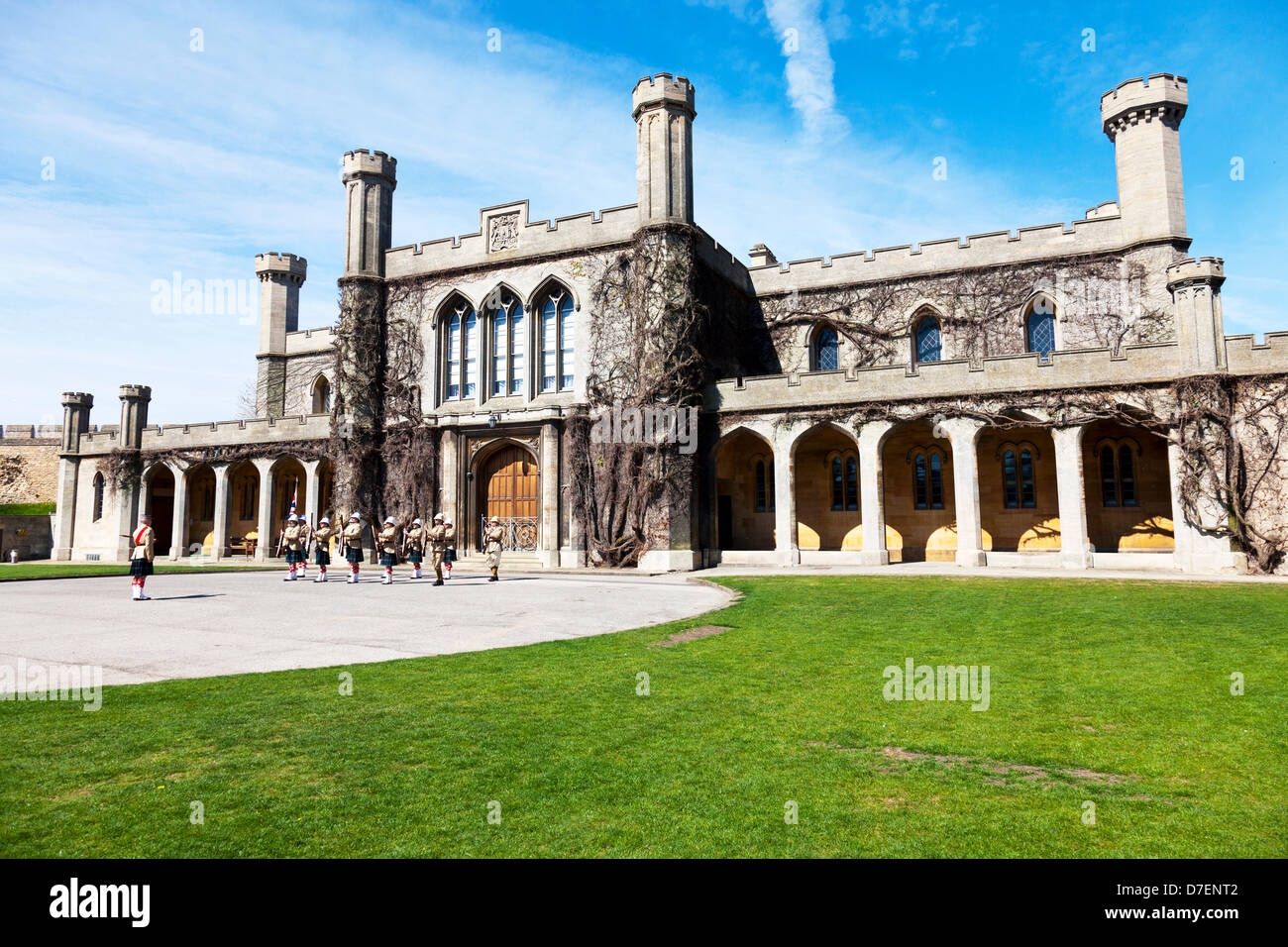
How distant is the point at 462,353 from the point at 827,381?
13495 mm

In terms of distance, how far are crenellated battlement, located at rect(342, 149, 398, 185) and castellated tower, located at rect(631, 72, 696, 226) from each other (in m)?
10.8

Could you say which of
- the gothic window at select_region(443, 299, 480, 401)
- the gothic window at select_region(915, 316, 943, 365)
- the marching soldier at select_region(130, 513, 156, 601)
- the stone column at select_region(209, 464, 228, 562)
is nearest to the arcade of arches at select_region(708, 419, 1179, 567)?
the gothic window at select_region(915, 316, 943, 365)

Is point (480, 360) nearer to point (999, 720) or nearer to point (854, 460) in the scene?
point (854, 460)

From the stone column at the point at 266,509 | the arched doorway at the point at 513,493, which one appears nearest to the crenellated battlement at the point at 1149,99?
the arched doorway at the point at 513,493

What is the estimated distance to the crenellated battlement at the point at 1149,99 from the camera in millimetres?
24938

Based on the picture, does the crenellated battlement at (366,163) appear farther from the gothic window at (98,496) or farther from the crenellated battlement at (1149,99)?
the crenellated battlement at (1149,99)

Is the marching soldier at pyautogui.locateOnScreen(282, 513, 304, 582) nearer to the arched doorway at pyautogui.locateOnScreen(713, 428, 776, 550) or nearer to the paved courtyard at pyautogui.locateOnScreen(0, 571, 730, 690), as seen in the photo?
the paved courtyard at pyautogui.locateOnScreen(0, 571, 730, 690)

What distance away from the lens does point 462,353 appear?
29766mm

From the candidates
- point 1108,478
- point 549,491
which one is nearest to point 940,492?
point 1108,478

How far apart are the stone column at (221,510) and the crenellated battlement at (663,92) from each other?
939 inches

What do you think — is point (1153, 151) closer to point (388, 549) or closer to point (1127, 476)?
point (1127, 476)

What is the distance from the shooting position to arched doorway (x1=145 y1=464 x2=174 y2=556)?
→ 39403 mm
